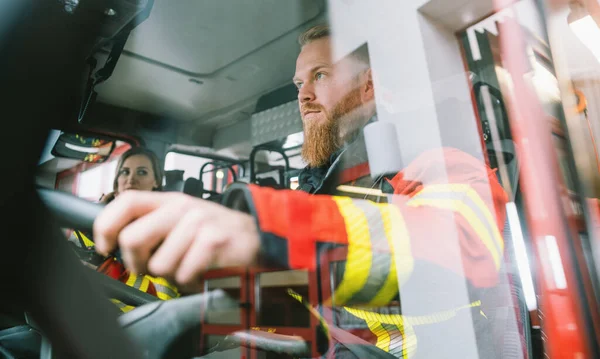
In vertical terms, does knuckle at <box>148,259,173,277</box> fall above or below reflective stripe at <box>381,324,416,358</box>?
above

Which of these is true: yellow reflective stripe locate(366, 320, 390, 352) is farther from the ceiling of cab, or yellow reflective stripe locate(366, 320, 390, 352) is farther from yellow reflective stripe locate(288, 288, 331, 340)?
the ceiling of cab

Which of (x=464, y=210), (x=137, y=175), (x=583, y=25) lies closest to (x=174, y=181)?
(x=137, y=175)

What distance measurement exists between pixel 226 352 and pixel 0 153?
690mm

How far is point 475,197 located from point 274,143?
476 millimetres

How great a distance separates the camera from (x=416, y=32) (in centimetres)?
114

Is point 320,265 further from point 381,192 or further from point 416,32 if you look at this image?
point 416,32

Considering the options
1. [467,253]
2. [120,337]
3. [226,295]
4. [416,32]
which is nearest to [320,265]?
[226,295]

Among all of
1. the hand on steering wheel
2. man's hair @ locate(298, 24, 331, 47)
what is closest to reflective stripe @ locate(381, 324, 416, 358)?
the hand on steering wheel

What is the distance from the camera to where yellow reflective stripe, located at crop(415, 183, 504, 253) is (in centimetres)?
83

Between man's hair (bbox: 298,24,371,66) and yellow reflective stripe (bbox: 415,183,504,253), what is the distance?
48 cm

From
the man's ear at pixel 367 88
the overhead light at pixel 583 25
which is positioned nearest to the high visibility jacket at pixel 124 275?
the man's ear at pixel 367 88

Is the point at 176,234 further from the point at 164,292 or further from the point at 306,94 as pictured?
the point at 306,94

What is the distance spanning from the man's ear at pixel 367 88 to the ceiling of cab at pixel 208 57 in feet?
0.68

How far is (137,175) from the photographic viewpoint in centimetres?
77
